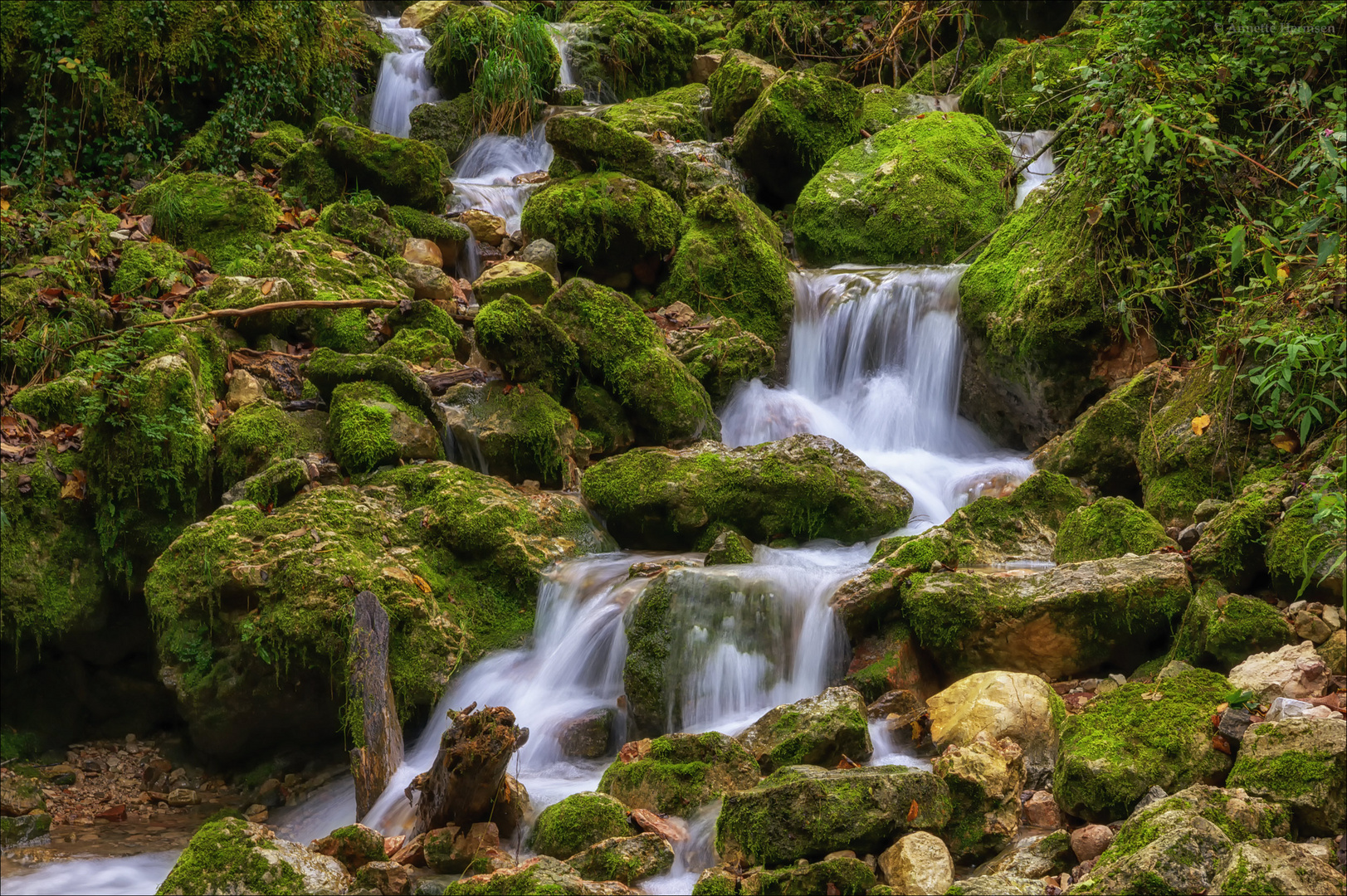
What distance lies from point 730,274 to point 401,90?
19.7 ft

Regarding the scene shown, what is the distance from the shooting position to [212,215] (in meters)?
8.04

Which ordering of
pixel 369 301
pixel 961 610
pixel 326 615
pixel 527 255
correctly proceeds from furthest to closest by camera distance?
pixel 527 255, pixel 369 301, pixel 326 615, pixel 961 610

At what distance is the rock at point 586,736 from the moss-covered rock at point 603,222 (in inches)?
188

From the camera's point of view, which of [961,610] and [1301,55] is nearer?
[961,610]

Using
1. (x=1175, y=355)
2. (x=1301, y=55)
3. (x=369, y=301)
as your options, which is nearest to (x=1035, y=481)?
(x=1175, y=355)

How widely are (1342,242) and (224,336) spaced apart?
21.4 feet

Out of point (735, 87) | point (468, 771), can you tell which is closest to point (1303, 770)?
point (468, 771)

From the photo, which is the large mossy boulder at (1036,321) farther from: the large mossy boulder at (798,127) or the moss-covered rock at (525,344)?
the moss-covered rock at (525,344)

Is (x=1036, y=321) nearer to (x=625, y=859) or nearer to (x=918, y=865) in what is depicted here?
(x=918, y=865)

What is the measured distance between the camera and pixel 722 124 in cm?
1214

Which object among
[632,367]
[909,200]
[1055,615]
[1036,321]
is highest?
[909,200]

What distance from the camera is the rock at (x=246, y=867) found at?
3.34 metres

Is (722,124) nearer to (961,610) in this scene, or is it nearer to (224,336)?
(224,336)

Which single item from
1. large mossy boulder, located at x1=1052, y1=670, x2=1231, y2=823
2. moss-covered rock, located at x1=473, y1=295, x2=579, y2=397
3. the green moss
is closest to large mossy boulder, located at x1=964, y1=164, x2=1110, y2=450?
moss-covered rock, located at x1=473, y1=295, x2=579, y2=397
